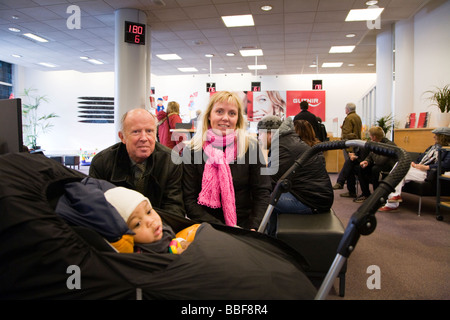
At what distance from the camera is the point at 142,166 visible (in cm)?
176

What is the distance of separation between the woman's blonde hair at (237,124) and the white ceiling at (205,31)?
4.63m

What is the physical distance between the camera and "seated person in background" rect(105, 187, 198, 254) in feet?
3.51

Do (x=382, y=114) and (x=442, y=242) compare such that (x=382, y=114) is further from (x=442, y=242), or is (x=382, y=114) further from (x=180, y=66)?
(x=180, y=66)

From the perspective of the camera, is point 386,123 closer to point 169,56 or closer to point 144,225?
point 169,56

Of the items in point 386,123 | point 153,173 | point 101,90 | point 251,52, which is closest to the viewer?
point 153,173

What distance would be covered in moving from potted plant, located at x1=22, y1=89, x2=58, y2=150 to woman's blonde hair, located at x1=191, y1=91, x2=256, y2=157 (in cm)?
1291

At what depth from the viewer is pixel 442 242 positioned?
10.9 ft

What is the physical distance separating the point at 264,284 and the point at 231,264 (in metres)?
0.10

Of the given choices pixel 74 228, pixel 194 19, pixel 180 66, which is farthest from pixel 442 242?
pixel 180 66

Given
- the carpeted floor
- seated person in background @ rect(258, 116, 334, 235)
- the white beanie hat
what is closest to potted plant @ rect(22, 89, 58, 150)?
seated person in background @ rect(258, 116, 334, 235)

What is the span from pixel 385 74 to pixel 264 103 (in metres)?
4.09

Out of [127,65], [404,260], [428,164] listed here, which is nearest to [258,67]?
[127,65]

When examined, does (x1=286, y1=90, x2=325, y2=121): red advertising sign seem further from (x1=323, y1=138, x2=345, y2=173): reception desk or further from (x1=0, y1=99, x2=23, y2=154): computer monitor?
(x1=0, y1=99, x2=23, y2=154): computer monitor

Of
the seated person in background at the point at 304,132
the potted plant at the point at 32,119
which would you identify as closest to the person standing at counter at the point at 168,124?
the seated person in background at the point at 304,132
